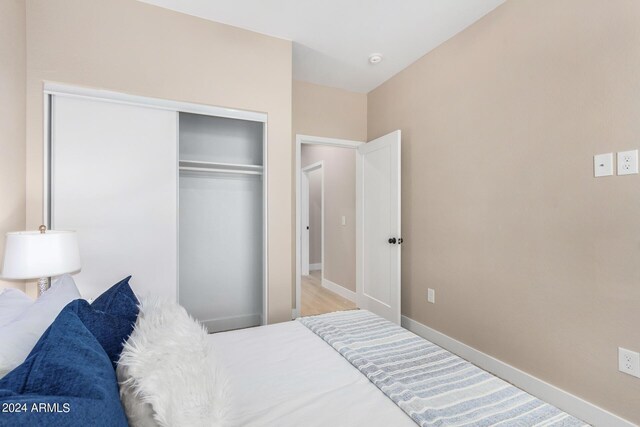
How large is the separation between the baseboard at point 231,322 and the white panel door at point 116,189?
0.75m

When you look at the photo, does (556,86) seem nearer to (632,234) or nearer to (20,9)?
(632,234)

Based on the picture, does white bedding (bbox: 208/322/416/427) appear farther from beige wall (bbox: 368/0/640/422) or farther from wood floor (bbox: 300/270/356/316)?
wood floor (bbox: 300/270/356/316)

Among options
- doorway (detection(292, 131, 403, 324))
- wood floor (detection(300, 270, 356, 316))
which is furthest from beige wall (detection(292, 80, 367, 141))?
wood floor (detection(300, 270, 356, 316))

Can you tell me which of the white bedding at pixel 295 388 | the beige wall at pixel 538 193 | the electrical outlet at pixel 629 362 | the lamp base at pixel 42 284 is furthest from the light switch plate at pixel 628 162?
the lamp base at pixel 42 284

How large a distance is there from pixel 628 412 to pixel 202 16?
148 inches

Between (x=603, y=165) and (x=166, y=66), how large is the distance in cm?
297

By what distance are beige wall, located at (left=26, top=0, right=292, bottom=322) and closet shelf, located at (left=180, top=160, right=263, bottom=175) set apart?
0.35 m

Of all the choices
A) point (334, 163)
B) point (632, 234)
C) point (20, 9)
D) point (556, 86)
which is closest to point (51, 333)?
point (20, 9)

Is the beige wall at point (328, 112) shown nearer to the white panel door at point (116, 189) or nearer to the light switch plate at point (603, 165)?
the white panel door at point (116, 189)

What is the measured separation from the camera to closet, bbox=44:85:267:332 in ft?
6.64

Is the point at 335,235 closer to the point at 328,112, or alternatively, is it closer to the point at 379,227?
the point at 379,227

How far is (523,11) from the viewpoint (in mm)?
2094

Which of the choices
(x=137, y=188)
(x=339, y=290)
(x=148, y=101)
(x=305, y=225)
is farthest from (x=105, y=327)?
(x=305, y=225)

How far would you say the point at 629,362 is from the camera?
158 centimetres
